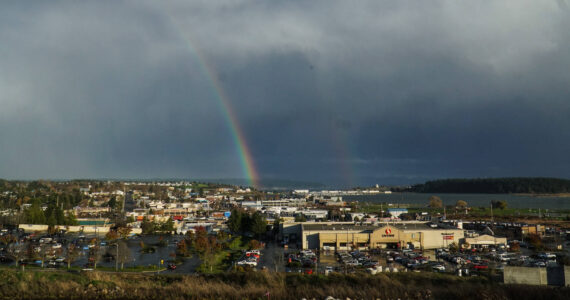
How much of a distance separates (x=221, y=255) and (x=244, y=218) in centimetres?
645

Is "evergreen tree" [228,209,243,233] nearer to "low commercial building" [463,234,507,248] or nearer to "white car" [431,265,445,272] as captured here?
"low commercial building" [463,234,507,248]

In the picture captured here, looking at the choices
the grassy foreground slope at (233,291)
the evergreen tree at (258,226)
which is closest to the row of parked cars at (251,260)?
the evergreen tree at (258,226)

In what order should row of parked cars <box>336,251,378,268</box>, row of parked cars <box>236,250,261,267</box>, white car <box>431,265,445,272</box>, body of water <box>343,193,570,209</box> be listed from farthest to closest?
body of water <box>343,193,570,209</box> → row of parked cars <box>236,250,261,267</box> → row of parked cars <box>336,251,378,268</box> → white car <box>431,265,445,272</box>

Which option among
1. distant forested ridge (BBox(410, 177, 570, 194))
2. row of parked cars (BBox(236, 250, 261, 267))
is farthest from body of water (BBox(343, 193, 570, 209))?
row of parked cars (BBox(236, 250, 261, 267))

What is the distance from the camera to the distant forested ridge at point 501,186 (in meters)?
82.0

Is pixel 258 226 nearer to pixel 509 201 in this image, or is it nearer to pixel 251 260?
pixel 251 260

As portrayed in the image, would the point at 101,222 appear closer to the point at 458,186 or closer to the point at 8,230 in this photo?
the point at 8,230

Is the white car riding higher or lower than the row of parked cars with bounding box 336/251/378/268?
higher

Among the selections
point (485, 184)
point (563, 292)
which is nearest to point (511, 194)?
point (485, 184)

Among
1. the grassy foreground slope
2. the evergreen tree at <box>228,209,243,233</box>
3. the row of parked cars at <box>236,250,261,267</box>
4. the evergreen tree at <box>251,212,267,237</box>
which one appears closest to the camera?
the grassy foreground slope

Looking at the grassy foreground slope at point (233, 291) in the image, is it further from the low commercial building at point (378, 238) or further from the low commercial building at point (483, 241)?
the low commercial building at point (483, 241)

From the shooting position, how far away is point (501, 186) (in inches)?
3479

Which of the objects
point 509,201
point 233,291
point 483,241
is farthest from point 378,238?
point 509,201

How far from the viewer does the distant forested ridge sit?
269 feet
